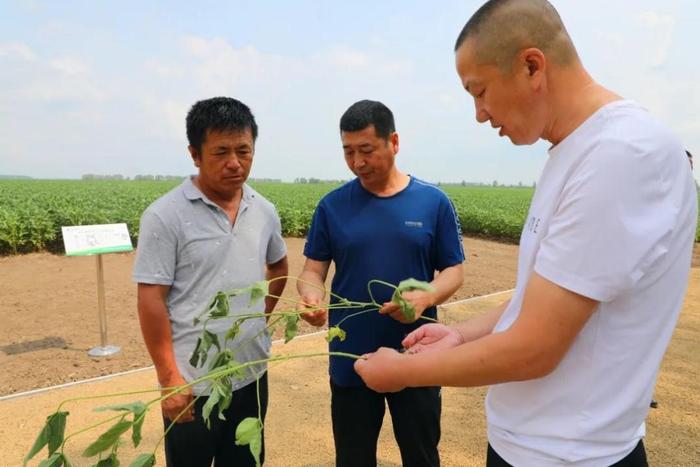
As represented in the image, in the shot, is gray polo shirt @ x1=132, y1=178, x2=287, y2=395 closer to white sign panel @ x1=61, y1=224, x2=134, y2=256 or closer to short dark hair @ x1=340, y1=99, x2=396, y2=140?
short dark hair @ x1=340, y1=99, x2=396, y2=140

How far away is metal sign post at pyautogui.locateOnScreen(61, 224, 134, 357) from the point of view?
5496 mm

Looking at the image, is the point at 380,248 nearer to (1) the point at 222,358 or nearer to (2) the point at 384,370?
(1) the point at 222,358

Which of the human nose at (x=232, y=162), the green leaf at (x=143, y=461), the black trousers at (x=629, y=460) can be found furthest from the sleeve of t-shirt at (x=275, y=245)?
the black trousers at (x=629, y=460)

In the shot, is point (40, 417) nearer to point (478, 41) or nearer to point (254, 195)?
point (254, 195)

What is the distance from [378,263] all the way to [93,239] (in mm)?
4194

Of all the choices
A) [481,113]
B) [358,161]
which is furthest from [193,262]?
[481,113]

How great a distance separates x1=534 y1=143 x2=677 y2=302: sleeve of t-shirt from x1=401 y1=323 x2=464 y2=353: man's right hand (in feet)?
2.00

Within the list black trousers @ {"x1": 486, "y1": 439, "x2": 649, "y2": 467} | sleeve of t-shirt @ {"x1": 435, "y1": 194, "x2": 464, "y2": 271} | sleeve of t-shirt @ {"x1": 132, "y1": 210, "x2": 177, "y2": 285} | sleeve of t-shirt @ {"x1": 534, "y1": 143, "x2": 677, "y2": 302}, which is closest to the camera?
sleeve of t-shirt @ {"x1": 534, "y1": 143, "x2": 677, "y2": 302}

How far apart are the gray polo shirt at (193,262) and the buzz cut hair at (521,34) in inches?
61.4

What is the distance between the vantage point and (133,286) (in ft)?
28.1

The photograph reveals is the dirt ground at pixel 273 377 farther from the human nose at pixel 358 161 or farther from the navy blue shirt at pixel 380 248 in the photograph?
the human nose at pixel 358 161

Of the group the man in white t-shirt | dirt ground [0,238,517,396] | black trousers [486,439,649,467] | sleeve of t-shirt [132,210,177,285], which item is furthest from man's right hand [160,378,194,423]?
dirt ground [0,238,517,396]

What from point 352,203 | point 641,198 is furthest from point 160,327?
point 641,198

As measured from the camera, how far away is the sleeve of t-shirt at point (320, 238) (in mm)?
2770
